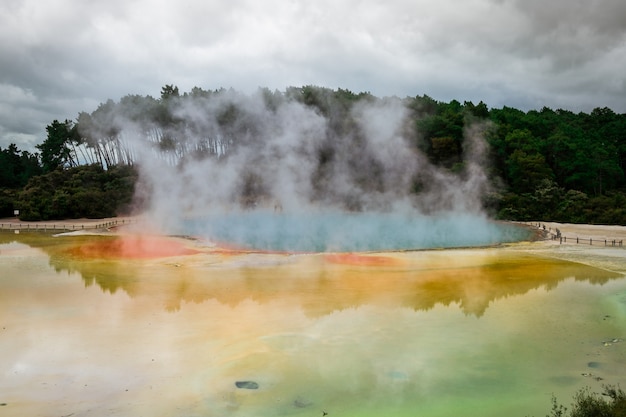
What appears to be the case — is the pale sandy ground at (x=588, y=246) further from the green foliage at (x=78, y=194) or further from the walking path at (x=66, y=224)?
the green foliage at (x=78, y=194)

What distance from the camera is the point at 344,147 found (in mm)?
47062

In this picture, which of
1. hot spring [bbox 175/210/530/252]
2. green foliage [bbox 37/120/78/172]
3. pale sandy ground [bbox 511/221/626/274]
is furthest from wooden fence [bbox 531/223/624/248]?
green foliage [bbox 37/120/78/172]

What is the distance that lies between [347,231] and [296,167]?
56.7ft

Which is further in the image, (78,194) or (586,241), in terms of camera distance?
(78,194)

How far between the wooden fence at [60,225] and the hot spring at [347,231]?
15.6 ft

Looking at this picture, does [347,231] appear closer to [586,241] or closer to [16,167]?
[586,241]

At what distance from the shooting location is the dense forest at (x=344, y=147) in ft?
124

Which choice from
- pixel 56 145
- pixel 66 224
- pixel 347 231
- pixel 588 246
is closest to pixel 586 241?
pixel 588 246

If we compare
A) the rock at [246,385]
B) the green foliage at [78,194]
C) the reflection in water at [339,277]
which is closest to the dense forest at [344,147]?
the green foliage at [78,194]

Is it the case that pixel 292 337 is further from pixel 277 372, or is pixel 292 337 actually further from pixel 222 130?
pixel 222 130

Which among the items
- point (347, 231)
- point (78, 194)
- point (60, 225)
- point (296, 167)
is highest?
point (296, 167)

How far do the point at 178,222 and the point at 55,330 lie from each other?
→ 2459cm

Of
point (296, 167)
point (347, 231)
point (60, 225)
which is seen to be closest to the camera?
point (347, 231)

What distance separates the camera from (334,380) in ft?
26.5
